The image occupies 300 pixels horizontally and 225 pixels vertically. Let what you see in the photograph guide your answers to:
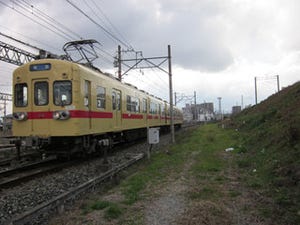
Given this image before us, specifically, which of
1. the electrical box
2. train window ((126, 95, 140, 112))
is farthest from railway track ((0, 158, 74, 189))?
train window ((126, 95, 140, 112))

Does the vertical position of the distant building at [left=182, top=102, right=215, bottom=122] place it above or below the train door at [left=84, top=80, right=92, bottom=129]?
above

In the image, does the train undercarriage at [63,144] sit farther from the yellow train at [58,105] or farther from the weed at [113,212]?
the weed at [113,212]

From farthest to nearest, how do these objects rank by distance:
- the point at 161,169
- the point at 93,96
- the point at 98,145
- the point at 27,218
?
1. the point at 98,145
2. the point at 93,96
3. the point at 161,169
4. the point at 27,218

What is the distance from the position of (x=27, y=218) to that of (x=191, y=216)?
2.57 m

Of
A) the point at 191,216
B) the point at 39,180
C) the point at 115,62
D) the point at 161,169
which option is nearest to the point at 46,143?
the point at 39,180

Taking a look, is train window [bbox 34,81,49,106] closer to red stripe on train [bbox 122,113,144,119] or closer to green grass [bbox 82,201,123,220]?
red stripe on train [bbox 122,113,144,119]

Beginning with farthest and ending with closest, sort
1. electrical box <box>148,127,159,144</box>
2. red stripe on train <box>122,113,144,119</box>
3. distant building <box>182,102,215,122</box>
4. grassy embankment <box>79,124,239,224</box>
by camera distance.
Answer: distant building <box>182,102,215,122</box> < red stripe on train <box>122,113,144,119</box> < electrical box <box>148,127,159,144</box> < grassy embankment <box>79,124,239,224</box>

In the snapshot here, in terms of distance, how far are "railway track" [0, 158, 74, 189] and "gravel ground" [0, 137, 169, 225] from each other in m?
0.26

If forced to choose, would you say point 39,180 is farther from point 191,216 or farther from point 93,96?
point 191,216

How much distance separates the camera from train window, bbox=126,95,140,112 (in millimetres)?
17916

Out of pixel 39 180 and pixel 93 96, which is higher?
pixel 93 96

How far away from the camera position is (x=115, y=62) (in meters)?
29.9

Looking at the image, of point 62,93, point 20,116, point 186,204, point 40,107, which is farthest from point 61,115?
point 186,204

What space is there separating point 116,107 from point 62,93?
4167 mm
